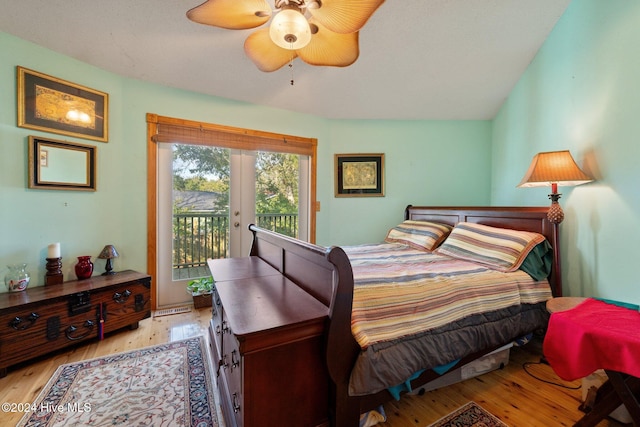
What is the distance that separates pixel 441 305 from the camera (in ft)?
4.77

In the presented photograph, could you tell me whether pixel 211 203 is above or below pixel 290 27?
below

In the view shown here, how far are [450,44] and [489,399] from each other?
275 centimetres

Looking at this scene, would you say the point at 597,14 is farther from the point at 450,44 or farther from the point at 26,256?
the point at 26,256

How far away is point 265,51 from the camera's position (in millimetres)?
1670

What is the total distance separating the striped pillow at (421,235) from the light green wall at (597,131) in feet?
2.85

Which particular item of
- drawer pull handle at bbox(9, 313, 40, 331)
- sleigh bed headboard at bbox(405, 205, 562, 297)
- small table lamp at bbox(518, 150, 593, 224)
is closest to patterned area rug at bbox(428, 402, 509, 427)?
sleigh bed headboard at bbox(405, 205, 562, 297)

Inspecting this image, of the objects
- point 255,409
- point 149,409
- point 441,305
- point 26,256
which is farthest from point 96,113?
point 441,305

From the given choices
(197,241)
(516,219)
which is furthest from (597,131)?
(197,241)

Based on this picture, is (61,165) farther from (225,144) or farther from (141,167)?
(225,144)

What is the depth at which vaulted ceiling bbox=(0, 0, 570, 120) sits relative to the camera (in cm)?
194

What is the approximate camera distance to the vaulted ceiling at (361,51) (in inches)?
76.2

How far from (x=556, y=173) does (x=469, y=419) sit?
5.48 feet

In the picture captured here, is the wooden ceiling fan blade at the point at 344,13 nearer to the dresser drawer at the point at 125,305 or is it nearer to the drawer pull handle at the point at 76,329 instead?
the dresser drawer at the point at 125,305

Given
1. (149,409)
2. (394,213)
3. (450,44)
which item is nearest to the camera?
(149,409)
